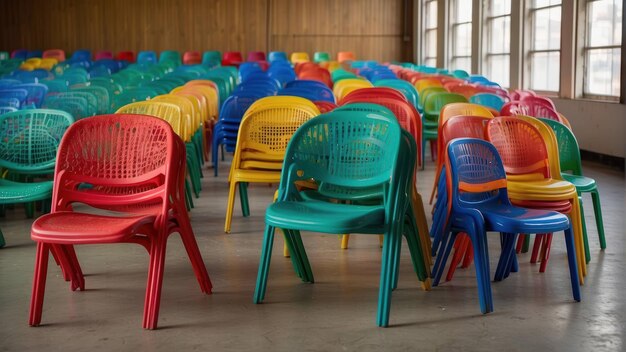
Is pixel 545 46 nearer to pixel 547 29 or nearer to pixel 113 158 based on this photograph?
pixel 547 29

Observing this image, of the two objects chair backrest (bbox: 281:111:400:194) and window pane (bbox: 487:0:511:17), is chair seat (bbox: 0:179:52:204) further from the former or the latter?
window pane (bbox: 487:0:511:17)

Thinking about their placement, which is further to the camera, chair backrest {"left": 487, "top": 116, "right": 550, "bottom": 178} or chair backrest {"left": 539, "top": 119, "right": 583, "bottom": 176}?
chair backrest {"left": 539, "top": 119, "right": 583, "bottom": 176}

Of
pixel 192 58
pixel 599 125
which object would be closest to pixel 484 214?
pixel 599 125

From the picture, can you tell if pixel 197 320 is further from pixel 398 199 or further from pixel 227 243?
pixel 227 243

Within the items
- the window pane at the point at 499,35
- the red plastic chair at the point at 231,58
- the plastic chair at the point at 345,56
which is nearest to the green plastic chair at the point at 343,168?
the window pane at the point at 499,35

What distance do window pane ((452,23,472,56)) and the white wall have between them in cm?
790

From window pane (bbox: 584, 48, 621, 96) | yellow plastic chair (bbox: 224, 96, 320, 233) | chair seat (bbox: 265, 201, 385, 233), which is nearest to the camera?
chair seat (bbox: 265, 201, 385, 233)

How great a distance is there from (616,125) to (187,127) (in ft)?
18.0

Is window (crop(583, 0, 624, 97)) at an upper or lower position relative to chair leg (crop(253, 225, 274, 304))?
upper

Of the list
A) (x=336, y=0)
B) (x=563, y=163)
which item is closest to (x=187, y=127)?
(x=563, y=163)

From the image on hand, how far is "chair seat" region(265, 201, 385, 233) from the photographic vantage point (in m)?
3.80

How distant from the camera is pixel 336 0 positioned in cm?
2583

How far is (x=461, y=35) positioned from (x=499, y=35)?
132 inches

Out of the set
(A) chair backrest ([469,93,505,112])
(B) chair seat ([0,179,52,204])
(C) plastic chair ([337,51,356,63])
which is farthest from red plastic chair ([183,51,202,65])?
(B) chair seat ([0,179,52,204])
